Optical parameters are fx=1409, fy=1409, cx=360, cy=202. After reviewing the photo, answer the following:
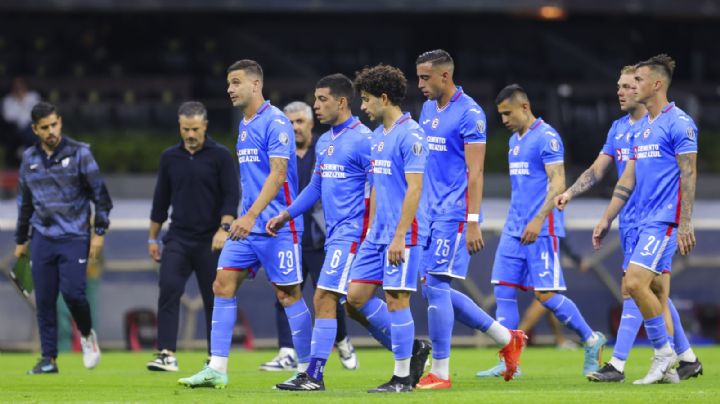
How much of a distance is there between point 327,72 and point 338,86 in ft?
47.3

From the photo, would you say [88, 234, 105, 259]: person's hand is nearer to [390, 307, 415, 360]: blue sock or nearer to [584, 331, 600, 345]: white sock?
[390, 307, 415, 360]: blue sock

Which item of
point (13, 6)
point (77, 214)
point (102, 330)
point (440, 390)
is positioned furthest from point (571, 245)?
point (13, 6)

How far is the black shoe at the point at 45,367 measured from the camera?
11.9m

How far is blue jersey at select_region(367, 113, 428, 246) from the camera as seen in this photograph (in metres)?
9.03

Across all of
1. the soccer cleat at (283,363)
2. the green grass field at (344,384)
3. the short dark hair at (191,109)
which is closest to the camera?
the green grass field at (344,384)

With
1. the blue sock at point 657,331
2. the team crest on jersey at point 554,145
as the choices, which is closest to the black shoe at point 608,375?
the blue sock at point 657,331

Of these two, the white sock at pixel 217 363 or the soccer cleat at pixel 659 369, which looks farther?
the soccer cleat at pixel 659 369

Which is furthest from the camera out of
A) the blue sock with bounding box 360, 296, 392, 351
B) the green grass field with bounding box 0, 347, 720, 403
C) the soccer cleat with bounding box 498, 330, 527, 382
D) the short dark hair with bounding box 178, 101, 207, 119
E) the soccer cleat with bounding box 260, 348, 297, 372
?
the soccer cleat with bounding box 260, 348, 297, 372

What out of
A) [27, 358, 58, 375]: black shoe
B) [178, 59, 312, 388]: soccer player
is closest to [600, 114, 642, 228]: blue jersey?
[178, 59, 312, 388]: soccer player

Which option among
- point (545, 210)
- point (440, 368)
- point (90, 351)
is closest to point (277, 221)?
point (440, 368)

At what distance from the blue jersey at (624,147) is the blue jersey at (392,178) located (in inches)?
80.2

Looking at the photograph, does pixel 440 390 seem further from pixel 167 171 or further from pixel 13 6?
pixel 13 6

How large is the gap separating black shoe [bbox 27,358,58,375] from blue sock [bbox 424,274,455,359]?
3.90 meters

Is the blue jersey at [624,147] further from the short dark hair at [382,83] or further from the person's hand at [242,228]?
the person's hand at [242,228]
